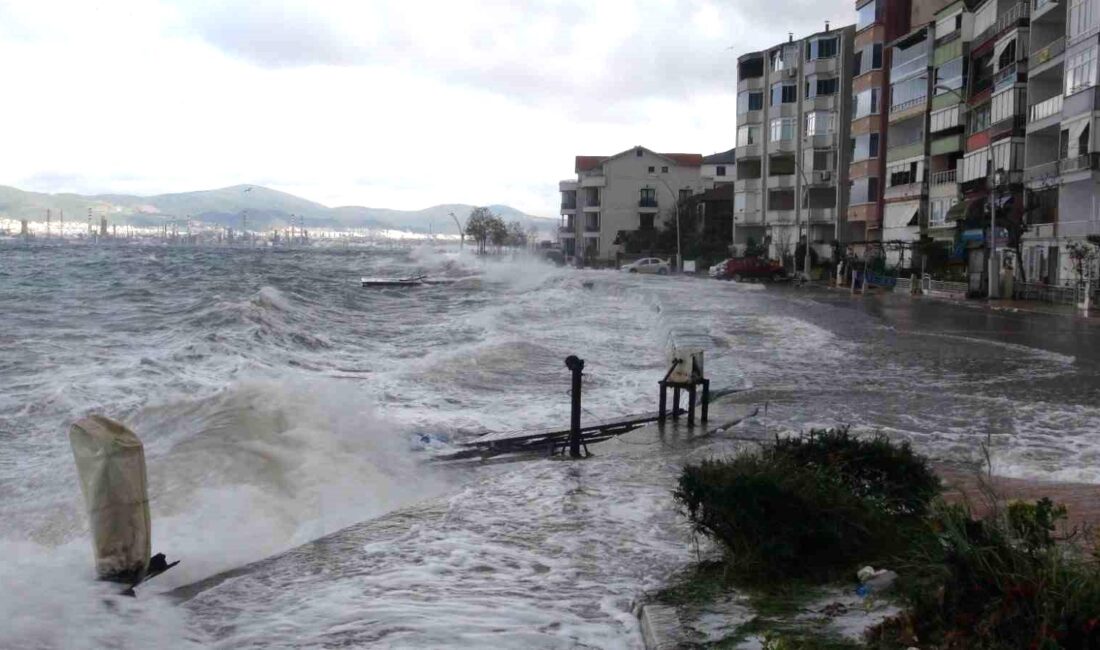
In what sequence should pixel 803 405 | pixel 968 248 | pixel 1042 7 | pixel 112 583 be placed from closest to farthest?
pixel 112 583 < pixel 803 405 < pixel 1042 7 < pixel 968 248

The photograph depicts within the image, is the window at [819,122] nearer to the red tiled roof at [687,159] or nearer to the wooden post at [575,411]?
the red tiled roof at [687,159]

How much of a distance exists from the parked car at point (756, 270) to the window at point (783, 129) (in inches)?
688

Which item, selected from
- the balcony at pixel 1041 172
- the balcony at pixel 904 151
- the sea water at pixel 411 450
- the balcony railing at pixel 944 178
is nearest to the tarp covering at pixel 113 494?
the sea water at pixel 411 450

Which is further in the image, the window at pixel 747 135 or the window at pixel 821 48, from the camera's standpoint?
the window at pixel 747 135

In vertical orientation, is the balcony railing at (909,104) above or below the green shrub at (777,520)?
above

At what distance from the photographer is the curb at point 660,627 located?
5.35 m

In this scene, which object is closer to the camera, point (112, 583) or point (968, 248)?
point (112, 583)

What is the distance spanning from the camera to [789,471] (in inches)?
265

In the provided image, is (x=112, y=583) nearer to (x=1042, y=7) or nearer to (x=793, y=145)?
(x=1042, y=7)

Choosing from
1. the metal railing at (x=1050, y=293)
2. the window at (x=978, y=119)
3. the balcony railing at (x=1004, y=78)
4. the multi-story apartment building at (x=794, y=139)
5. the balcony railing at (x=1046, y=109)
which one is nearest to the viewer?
the metal railing at (x=1050, y=293)

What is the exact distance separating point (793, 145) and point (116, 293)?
51.4 meters

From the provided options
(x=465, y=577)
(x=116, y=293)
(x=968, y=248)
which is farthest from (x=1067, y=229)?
(x=465, y=577)

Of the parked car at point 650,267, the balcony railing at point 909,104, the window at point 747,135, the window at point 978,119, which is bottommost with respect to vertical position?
the parked car at point 650,267

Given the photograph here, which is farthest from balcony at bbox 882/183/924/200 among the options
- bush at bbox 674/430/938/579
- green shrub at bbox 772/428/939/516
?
bush at bbox 674/430/938/579
